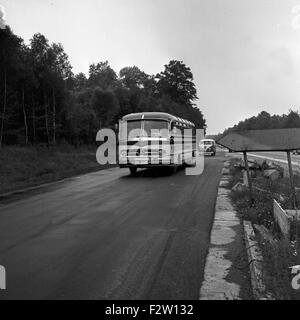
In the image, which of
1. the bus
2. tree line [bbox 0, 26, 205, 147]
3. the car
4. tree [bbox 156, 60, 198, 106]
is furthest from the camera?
tree [bbox 156, 60, 198, 106]

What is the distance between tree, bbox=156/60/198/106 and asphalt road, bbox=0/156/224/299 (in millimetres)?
89336

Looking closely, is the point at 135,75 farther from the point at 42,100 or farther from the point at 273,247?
the point at 273,247

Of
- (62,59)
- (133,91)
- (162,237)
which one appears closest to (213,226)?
(162,237)

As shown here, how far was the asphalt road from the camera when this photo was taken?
204 inches

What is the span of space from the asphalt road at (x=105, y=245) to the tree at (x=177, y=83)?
3517 inches

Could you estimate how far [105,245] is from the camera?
7.15 meters

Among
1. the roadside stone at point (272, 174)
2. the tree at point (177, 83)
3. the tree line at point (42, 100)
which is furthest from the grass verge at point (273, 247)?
the tree at point (177, 83)

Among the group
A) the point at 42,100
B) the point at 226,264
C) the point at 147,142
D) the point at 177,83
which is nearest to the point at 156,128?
the point at 147,142

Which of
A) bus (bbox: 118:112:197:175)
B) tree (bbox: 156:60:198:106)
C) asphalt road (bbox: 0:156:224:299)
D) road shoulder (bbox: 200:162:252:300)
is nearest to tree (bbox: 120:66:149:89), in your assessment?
tree (bbox: 156:60:198:106)

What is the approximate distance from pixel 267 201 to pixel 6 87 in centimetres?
2488

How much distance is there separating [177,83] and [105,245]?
319 feet

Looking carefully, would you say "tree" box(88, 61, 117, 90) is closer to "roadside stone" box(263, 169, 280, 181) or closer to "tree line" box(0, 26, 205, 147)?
"tree line" box(0, 26, 205, 147)

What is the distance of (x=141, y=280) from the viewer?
5422mm

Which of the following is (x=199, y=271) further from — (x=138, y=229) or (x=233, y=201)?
(x=233, y=201)
